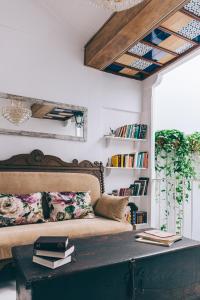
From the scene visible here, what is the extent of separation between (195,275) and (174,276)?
22 centimetres

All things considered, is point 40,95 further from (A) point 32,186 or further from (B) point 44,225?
(B) point 44,225

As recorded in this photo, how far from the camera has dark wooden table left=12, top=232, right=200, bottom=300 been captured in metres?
1.37

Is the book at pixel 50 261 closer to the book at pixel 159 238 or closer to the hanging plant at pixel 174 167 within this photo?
the book at pixel 159 238

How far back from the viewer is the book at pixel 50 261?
1.43 meters

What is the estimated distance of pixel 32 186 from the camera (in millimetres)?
3037

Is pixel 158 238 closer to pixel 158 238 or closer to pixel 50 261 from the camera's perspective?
pixel 158 238

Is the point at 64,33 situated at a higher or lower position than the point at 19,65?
higher

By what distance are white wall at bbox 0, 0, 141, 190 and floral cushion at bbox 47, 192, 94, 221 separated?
711mm

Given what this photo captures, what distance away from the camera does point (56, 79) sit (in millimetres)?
3576

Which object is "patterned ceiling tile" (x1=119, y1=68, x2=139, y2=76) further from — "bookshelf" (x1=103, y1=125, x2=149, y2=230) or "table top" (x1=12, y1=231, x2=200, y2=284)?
"table top" (x1=12, y1=231, x2=200, y2=284)

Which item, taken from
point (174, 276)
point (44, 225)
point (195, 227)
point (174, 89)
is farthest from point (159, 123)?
point (174, 276)

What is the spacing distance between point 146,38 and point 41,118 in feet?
5.46

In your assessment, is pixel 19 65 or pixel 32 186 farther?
pixel 19 65

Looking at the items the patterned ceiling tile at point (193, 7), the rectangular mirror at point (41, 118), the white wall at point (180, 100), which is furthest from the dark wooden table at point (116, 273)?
the white wall at point (180, 100)
